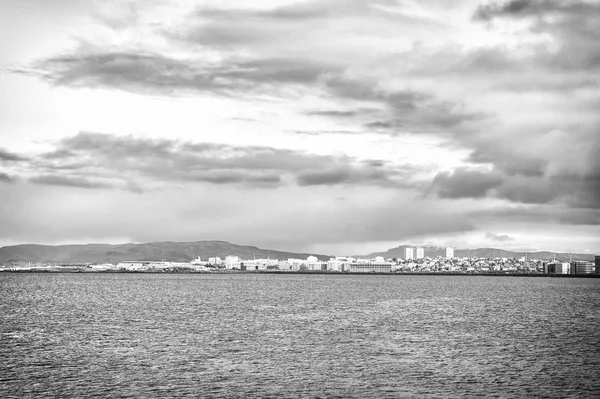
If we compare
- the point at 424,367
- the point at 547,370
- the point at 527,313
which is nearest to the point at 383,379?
the point at 424,367

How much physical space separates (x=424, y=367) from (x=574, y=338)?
31.1 m

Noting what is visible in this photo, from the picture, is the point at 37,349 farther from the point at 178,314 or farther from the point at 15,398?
the point at 178,314

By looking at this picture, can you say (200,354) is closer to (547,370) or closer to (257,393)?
(257,393)

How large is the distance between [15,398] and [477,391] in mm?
30688

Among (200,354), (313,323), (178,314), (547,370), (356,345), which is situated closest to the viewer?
(547,370)

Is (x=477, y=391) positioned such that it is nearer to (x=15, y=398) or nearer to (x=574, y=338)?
(x=15, y=398)

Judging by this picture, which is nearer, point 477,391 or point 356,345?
point 477,391

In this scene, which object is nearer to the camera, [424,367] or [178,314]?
[424,367]

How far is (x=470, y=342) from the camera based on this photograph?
7262 cm

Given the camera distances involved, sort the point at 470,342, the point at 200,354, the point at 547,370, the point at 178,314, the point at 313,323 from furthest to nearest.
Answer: the point at 178,314 → the point at 313,323 → the point at 470,342 → the point at 200,354 → the point at 547,370

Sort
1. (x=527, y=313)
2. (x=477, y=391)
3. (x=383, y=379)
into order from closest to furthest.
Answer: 1. (x=477, y=391)
2. (x=383, y=379)
3. (x=527, y=313)

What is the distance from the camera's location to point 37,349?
6344 cm

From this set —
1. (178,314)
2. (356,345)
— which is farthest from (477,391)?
(178,314)

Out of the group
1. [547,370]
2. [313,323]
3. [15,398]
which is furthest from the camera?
[313,323]
